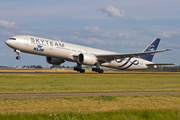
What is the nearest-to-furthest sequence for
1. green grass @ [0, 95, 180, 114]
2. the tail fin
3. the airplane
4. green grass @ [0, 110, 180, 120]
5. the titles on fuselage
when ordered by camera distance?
green grass @ [0, 110, 180, 120], green grass @ [0, 95, 180, 114], the airplane, the titles on fuselage, the tail fin

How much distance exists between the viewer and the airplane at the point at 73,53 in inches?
1513

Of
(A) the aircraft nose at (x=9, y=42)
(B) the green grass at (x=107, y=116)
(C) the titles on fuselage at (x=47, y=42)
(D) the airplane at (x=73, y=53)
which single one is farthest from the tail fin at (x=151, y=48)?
(B) the green grass at (x=107, y=116)

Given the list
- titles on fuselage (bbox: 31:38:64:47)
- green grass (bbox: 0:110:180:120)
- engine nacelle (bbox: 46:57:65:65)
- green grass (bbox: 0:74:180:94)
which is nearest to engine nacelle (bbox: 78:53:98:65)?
titles on fuselage (bbox: 31:38:64:47)

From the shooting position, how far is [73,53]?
4384 centimetres

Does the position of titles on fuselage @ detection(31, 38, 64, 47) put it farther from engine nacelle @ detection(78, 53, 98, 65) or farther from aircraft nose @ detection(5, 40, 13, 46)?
engine nacelle @ detection(78, 53, 98, 65)

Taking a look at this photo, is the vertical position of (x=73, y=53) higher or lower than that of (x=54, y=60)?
higher

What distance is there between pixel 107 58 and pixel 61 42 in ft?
34.8

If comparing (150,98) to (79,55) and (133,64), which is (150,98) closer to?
(79,55)

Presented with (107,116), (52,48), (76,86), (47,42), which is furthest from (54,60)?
(107,116)

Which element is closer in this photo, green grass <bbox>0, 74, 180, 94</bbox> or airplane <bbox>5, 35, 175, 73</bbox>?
green grass <bbox>0, 74, 180, 94</bbox>

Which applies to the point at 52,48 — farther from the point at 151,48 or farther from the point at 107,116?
the point at 107,116

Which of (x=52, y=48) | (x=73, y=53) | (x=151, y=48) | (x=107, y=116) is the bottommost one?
(x=107, y=116)

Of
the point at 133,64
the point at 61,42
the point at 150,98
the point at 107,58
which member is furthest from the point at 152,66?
the point at 150,98

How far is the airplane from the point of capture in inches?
1513
